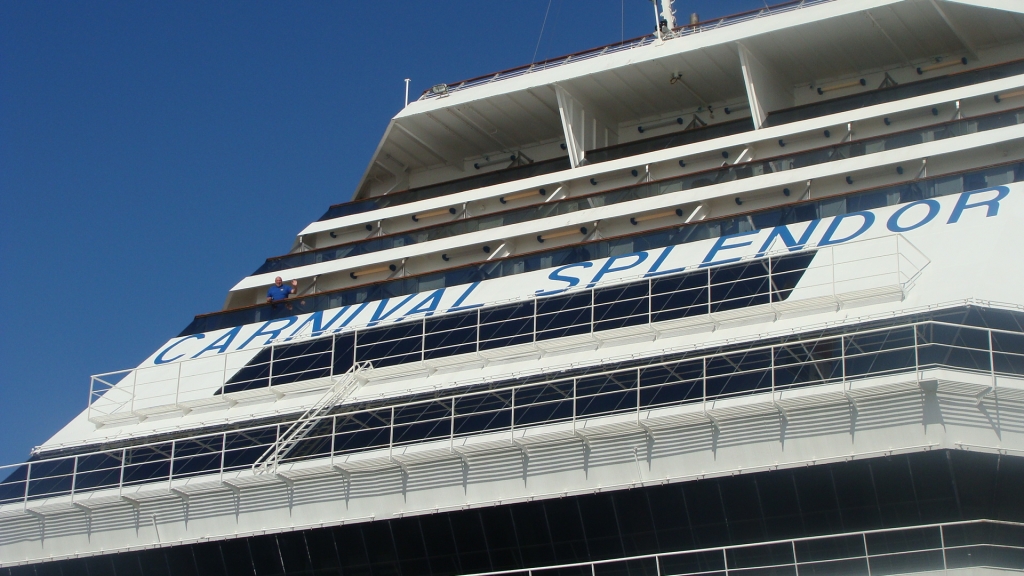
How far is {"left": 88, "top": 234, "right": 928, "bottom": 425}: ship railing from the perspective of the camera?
2267 centimetres

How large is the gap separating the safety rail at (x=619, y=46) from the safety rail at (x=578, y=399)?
1109 centimetres

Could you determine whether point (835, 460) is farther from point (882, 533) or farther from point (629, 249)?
point (629, 249)

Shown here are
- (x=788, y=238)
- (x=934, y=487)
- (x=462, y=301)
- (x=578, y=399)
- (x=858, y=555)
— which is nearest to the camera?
(x=858, y=555)

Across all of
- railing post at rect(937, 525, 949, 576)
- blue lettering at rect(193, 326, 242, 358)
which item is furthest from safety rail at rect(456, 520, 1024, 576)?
blue lettering at rect(193, 326, 242, 358)

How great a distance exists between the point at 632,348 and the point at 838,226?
495 cm

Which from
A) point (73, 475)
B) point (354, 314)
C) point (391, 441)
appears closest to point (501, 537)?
point (391, 441)

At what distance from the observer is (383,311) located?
95.4ft

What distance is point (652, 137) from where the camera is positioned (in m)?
32.0

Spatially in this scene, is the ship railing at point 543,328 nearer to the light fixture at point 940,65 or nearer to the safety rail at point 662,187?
the safety rail at point 662,187

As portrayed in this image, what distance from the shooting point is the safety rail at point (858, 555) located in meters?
17.0

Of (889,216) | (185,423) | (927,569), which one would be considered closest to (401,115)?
(185,423)

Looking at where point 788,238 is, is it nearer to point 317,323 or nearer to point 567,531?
point 567,531

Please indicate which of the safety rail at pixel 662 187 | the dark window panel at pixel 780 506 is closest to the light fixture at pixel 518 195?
the safety rail at pixel 662 187

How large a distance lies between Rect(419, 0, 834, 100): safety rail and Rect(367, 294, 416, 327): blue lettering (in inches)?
264
